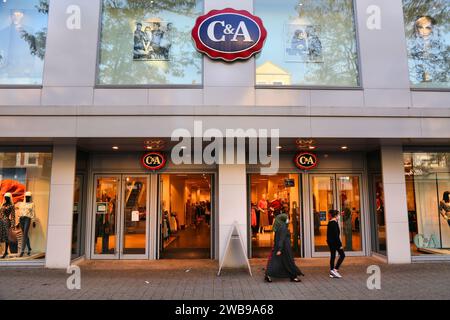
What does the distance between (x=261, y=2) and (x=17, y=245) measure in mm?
9912

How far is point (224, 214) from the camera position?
907cm

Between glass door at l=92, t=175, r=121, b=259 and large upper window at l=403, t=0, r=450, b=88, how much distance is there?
382 inches

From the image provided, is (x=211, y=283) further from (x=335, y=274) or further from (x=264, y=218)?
(x=264, y=218)

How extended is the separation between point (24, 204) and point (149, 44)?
5877mm

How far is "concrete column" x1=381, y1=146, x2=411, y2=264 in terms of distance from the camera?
9445 mm

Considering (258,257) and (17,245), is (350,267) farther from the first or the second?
(17,245)

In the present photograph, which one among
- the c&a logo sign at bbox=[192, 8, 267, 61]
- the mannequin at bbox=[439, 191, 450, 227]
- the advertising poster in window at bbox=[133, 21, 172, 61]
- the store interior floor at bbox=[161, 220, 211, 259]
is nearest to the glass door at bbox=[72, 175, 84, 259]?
the store interior floor at bbox=[161, 220, 211, 259]

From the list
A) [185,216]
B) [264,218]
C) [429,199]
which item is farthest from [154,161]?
[429,199]

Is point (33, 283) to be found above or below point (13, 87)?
below

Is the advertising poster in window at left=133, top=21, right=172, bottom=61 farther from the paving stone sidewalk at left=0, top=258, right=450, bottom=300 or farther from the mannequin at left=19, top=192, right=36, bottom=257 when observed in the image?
the paving stone sidewalk at left=0, top=258, right=450, bottom=300
